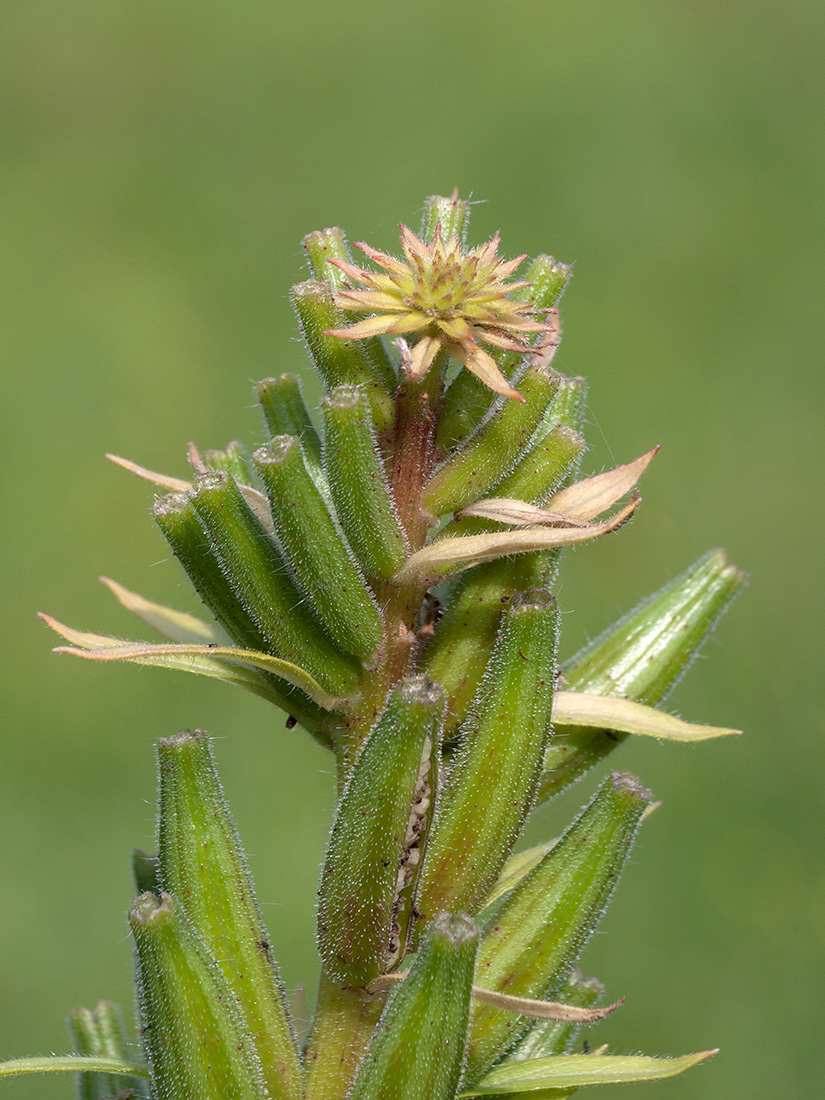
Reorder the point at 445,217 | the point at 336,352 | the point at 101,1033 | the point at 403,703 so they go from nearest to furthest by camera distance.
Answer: the point at 403,703, the point at 336,352, the point at 445,217, the point at 101,1033

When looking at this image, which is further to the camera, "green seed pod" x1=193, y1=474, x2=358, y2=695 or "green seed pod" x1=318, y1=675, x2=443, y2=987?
"green seed pod" x1=193, y1=474, x2=358, y2=695

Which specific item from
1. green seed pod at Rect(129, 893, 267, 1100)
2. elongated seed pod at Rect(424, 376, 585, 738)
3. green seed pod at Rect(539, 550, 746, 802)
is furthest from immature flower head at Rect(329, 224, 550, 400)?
green seed pod at Rect(129, 893, 267, 1100)

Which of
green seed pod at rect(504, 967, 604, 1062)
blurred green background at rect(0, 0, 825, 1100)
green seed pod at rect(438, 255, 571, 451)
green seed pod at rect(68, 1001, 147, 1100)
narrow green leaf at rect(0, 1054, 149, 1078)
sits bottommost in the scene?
green seed pod at rect(504, 967, 604, 1062)

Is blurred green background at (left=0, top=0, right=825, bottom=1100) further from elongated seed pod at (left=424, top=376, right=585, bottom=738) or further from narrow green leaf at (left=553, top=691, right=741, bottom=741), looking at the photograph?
elongated seed pod at (left=424, top=376, right=585, bottom=738)

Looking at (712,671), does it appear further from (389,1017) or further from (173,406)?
(389,1017)

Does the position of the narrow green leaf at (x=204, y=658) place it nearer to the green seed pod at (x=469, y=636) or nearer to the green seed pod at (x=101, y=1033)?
the green seed pod at (x=469, y=636)

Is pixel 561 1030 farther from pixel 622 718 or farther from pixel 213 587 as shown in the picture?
pixel 213 587

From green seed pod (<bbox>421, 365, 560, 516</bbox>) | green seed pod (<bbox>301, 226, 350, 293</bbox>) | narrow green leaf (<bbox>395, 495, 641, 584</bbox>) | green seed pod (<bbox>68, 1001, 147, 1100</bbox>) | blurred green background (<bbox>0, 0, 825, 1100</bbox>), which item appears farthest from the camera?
blurred green background (<bbox>0, 0, 825, 1100</bbox>)

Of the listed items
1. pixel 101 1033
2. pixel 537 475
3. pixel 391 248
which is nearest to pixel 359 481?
pixel 537 475

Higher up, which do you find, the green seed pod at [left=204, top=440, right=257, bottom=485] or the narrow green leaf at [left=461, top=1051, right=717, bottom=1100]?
the green seed pod at [left=204, top=440, right=257, bottom=485]
